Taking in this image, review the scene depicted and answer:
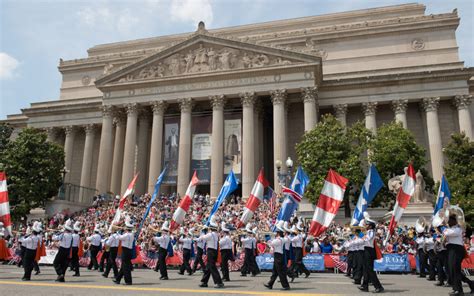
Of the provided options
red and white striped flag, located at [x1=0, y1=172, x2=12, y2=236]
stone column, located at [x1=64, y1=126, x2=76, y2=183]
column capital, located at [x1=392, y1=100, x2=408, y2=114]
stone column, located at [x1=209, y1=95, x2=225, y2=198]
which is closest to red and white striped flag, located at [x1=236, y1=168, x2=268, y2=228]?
red and white striped flag, located at [x1=0, y1=172, x2=12, y2=236]

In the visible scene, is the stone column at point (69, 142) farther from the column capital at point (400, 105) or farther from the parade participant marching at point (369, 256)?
the parade participant marching at point (369, 256)

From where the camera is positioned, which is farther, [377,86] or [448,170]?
[377,86]

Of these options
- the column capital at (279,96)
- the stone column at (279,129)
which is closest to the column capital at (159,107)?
the stone column at (279,129)

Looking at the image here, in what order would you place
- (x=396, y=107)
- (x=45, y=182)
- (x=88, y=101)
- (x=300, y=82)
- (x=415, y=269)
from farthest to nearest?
(x=88, y=101)
(x=396, y=107)
(x=300, y=82)
(x=45, y=182)
(x=415, y=269)

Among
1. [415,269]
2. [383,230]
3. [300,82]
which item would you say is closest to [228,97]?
[300,82]

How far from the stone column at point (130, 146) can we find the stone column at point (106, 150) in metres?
2.24

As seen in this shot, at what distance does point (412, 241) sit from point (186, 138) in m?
25.0

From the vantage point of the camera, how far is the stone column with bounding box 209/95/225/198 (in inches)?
1481

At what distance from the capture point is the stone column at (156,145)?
3991 centimetres

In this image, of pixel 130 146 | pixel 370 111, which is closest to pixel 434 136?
pixel 370 111

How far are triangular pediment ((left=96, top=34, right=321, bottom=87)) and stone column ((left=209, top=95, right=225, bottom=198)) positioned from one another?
3525mm

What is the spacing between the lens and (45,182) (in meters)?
36.4

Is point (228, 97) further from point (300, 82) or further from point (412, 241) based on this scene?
point (412, 241)

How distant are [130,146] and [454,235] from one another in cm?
3596
